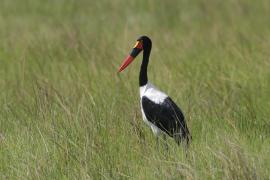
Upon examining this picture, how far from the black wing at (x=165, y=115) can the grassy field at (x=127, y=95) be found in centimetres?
11

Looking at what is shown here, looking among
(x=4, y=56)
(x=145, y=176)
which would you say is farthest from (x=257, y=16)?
(x=145, y=176)

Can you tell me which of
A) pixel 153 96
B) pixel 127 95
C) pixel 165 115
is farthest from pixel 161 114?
pixel 127 95

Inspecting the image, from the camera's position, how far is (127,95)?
22.3 feet

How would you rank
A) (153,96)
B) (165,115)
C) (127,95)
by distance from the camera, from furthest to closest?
(127,95) → (153,96) → (165,115)

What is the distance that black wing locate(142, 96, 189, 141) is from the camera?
5.76 meters

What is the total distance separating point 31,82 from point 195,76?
1474mm

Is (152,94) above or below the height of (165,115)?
above

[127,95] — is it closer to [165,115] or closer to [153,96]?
[153,96]

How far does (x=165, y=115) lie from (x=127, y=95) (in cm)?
101

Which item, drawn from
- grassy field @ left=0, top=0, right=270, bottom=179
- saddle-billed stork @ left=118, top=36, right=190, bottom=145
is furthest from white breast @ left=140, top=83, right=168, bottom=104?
grassy field @ left=0, top=0, right=270, bottom=179

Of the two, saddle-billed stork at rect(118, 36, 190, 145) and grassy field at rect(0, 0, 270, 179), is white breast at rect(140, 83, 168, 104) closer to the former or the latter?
saddle-billed stork at rect(118, 36, 190, 145)

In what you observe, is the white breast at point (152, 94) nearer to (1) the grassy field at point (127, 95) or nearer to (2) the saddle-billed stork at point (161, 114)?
(2) the saddle-billed stork at point (161, 114)

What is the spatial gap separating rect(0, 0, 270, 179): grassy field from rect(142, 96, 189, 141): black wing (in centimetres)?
11

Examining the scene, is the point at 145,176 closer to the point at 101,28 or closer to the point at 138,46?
the point at 138,46
